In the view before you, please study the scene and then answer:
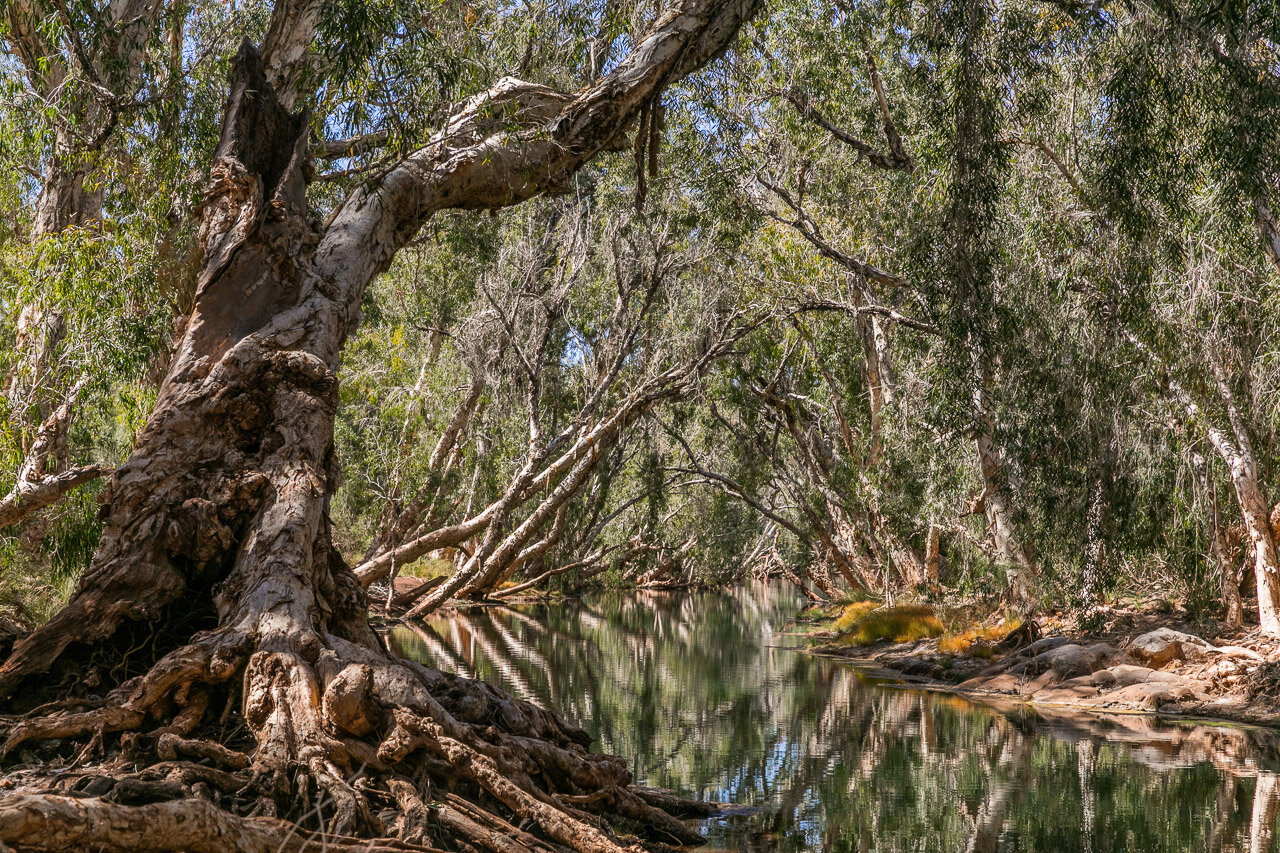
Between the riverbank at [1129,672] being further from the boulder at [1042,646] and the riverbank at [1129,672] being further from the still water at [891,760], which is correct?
the still water at [891,760]

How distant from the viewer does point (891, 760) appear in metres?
7.41

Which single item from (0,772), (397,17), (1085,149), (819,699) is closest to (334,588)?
(0,772)

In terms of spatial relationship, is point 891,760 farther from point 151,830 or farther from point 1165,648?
point 1165,648

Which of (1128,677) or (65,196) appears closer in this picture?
(65,196)

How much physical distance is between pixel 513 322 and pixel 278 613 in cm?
1254

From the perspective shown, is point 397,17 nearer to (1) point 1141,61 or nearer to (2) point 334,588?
(2) point 334,588

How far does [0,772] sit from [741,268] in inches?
606

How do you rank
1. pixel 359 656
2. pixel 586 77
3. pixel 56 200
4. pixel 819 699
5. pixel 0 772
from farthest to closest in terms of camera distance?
pixel 586 77 < pixel 819 699 < pixel 56 200 < pixel 359 656 < pixel 0 772

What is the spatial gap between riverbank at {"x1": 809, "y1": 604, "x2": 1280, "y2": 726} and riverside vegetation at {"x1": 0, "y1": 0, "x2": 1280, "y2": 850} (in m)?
0.51

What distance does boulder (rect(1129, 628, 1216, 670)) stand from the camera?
1128cm

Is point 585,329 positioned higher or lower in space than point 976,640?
higher

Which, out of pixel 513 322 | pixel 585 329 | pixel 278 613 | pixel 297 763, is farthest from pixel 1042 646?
pixel 297 763

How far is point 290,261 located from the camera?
6016mm

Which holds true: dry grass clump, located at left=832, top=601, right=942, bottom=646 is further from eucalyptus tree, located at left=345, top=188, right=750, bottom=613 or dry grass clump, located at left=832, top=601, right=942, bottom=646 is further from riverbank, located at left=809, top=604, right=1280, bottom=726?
eucalyptus tree, located at left=345, top=188, right=750, bottom=613
